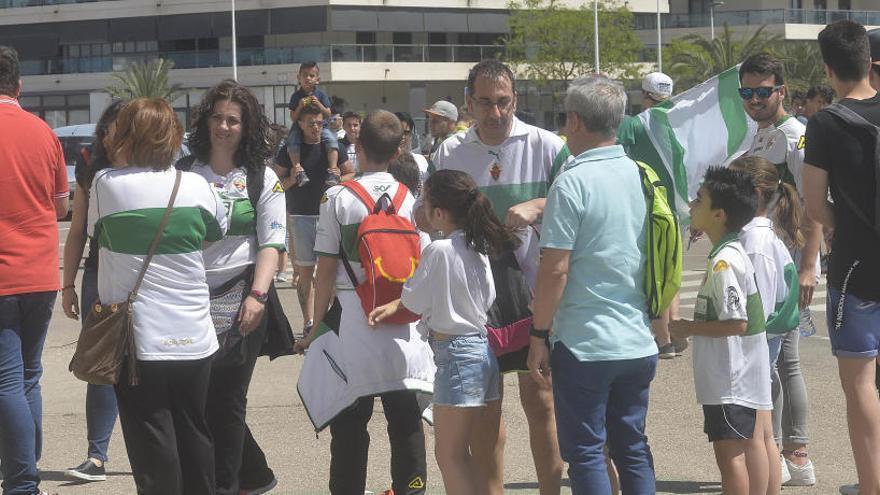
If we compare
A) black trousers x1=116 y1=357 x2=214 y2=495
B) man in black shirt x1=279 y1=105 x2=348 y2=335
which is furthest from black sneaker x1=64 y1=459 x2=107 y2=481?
man in black shirt x1=279 y1=105 x2=348 y2=335

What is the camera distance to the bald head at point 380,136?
6129 millimetres

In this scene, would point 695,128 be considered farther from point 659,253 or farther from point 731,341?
point 659,253

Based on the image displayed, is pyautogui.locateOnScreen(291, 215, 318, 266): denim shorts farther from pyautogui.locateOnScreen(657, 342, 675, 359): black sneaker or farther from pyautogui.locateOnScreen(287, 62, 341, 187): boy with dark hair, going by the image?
pyautogui.locateOnScreen(657, 342, 675, 359): black sneaker

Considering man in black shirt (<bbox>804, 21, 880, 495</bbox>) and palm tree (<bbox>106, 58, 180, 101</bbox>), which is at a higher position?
palm tree (<bbox>106, 58, 180, 101</bbox>)

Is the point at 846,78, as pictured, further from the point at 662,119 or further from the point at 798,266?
the point at 798,266

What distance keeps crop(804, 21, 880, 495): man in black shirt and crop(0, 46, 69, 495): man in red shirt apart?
337cm

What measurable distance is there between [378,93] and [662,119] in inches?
2611

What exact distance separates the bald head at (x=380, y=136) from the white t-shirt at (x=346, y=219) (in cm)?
11

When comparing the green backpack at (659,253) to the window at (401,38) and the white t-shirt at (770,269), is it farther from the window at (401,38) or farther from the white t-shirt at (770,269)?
the window at (401,38)

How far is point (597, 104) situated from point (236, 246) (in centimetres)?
177

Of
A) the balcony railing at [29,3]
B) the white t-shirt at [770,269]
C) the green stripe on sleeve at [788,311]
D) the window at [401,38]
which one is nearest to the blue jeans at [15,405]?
the white t-shirt at [770,269]

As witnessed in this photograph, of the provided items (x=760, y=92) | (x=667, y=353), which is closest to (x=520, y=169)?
(x=760, y=92)

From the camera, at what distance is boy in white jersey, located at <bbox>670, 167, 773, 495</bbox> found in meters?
5.68

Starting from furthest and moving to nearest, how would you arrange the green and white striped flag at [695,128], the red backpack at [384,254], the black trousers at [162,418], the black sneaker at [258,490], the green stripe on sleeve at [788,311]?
the green and white striped flag at [695,128] < the black sneaker at [258,490] < the green stripe on sleeve at [788,311] < the red backpack at [384,254] < the black trousers at [162,418]
